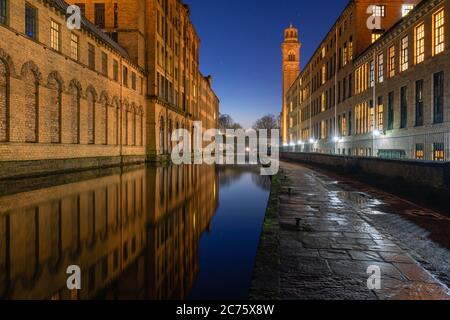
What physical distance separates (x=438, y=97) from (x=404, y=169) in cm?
848

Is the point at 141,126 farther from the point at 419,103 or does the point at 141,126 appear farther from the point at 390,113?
the point at 419,103

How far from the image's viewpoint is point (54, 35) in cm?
1942

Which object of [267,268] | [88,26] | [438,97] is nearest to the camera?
[267,268]

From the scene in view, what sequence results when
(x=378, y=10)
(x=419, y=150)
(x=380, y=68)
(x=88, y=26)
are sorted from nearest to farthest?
(x=419, y=150), (x=88, y=26), (x=380, y=68), (x=378, y=10)

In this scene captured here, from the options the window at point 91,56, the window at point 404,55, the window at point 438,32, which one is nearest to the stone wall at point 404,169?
the window at point 438,32

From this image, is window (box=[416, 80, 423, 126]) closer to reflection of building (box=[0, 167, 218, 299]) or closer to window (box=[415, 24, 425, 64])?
window (box=[415, 24, 425, 64])

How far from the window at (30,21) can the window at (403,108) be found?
79.6 feet

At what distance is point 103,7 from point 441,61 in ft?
103

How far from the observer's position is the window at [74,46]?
69.8ft

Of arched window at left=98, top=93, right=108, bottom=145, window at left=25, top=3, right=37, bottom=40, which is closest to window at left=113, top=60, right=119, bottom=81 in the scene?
arched window at left=98, top=93, right=108, bottom=145

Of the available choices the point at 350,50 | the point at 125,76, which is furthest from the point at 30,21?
the point at 350,50

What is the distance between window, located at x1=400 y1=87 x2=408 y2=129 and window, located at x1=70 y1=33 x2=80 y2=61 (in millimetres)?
23617

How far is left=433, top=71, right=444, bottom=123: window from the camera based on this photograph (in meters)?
18.3

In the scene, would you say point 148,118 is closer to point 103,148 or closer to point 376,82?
point 103,148
